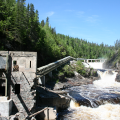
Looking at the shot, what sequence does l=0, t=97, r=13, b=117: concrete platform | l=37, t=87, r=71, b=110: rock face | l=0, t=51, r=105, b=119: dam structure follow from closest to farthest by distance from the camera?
l=0, t=97, r=13, b=117: concrete platform, l=0, t=51, r=105, b=119: dam structure, l=37, t=87, r=71, b=110: rock face

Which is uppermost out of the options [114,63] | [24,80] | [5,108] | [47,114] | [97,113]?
[114,63]

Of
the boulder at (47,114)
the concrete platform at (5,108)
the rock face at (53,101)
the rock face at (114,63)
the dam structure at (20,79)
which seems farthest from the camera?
the rock face at (114,63)

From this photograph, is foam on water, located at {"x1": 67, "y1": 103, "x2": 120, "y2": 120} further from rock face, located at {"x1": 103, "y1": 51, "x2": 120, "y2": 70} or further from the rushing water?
rock face, located at {"x1": 103, "y1": 51, "x2": 120, "y2": 70}

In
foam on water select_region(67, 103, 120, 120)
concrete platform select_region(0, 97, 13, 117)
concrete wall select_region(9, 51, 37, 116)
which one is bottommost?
foam on water select_region(67, 103, 120, 120)

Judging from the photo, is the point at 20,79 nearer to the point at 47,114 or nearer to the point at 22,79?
the point at 22,79

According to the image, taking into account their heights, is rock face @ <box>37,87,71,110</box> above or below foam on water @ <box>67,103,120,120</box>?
above

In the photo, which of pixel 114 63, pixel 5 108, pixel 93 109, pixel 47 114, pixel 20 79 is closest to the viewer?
pixel 5 108

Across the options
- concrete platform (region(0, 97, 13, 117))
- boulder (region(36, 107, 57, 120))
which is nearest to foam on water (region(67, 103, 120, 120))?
boulder (region(36, 107, 57, 120))

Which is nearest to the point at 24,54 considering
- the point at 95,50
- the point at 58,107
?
the point at 58,107

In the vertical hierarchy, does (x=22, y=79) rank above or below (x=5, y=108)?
above

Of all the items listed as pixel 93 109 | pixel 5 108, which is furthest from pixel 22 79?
pixel 93 109

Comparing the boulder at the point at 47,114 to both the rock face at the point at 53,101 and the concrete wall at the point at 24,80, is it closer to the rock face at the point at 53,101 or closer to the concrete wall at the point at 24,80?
the rock face at the point at 53,101

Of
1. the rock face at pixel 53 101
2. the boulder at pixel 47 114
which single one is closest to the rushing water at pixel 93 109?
the rock face at pixel 53 101

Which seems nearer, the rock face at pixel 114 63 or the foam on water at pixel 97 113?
the foam on water at pixel 97 113
